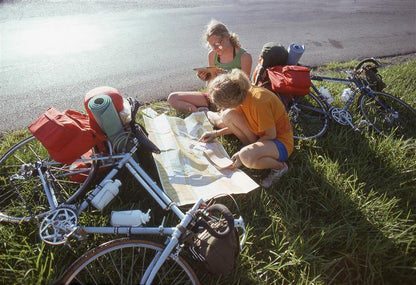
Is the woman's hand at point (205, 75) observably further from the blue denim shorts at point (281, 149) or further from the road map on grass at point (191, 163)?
the blue denim shorts at point (281, 149)

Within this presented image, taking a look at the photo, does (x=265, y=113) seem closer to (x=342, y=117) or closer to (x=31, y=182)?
(x=342, y=117)

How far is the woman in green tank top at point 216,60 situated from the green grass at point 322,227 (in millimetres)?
833

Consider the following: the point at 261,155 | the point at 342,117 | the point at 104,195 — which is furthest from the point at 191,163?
the point at 342,117

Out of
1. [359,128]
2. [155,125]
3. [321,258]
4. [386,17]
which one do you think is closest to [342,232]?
A: [321,258]

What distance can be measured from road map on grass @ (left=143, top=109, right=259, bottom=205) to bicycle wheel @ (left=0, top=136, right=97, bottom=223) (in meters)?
0.70

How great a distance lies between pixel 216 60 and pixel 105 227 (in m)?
2.65

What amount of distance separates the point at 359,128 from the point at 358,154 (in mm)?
480

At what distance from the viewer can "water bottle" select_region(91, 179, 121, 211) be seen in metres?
1.87

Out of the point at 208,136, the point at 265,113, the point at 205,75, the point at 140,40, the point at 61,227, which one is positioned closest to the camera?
the point at 61,227

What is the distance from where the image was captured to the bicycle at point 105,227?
154cm

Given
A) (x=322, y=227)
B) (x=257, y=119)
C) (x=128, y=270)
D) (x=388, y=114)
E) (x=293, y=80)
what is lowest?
(x=322, y=227)

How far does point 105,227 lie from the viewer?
1.66 metres

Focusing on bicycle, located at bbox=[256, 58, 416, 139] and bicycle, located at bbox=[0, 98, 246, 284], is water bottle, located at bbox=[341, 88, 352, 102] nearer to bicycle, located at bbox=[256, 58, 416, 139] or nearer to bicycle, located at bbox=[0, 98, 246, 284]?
bicycle, located at bbox=[256, 58, 416, 139]

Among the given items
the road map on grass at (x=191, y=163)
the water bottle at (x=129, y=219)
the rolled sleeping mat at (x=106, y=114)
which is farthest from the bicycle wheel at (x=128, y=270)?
the rolled sleeping mat at (x=106, y=114)
